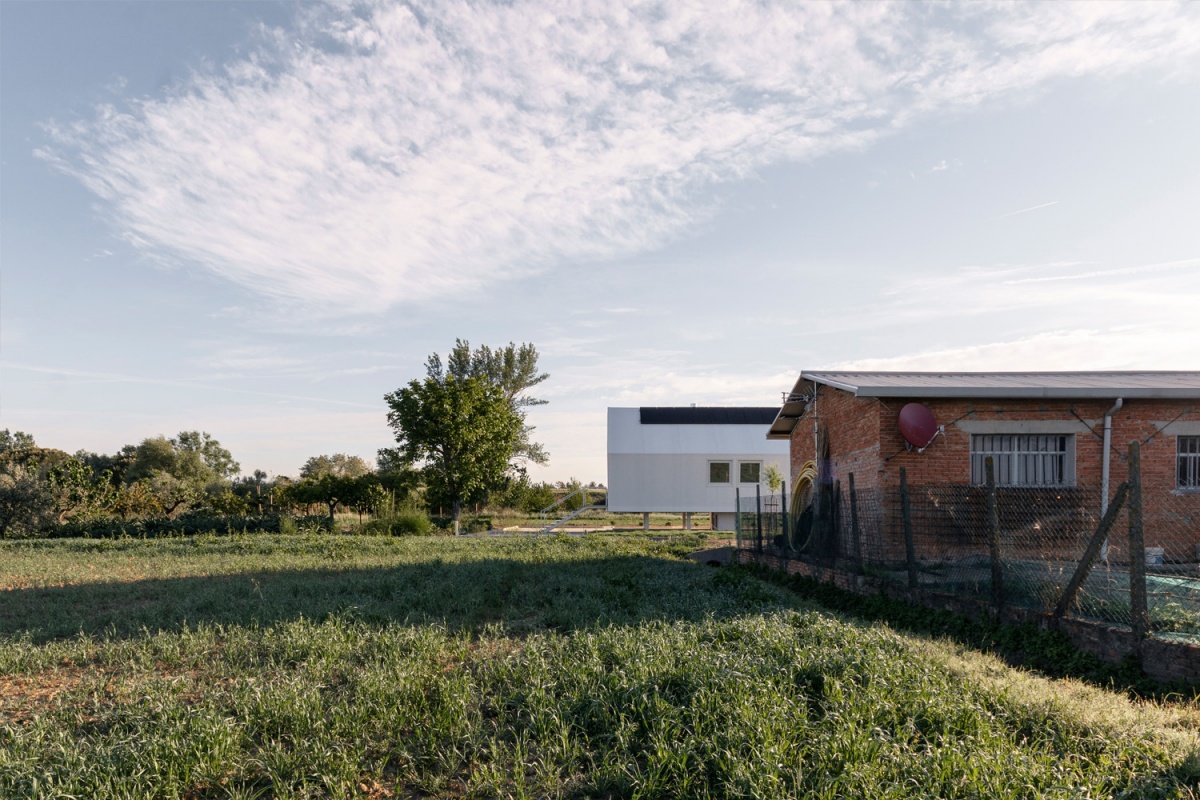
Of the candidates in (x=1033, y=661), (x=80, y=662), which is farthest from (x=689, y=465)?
(x=80, y=662)

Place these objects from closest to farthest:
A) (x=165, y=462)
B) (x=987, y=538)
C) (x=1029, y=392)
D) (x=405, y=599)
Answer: (x=405, y=599) < (x=987, y=538) < (x=1029, y=392) < (x=165, y=462)

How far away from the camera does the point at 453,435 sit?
30109mm

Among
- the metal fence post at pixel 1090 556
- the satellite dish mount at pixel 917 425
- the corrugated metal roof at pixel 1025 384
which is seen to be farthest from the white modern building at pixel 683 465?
the metal fence post at pixel 1090 556

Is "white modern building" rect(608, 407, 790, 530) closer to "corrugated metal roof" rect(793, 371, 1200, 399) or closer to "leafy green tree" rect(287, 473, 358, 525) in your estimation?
"leafy green tree" rect(287, 473, 358, 525)

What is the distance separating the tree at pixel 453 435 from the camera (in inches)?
1187

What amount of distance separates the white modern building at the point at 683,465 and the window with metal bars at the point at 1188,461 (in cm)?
1815

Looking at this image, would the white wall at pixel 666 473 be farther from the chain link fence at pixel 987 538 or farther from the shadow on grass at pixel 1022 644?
the shadow on grass at pixel 1022 644

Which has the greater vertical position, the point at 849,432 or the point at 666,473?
the point at 849,432

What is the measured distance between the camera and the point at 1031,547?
1238 centimetres

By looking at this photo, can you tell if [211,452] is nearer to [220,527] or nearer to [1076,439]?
[220,527]

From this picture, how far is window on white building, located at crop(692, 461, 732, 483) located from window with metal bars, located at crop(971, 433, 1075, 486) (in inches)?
708

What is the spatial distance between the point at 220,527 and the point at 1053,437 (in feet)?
72.8

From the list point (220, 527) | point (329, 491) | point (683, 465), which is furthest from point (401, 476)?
point (683, 465)

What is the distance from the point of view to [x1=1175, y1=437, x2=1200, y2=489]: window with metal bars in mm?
13445
